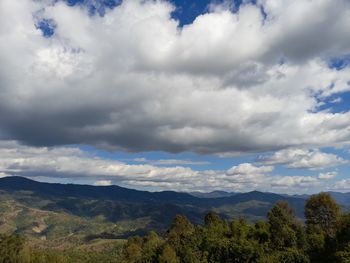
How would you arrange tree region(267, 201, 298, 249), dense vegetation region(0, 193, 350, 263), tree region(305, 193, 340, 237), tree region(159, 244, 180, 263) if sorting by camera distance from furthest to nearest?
tree region(305, 193, 340, 237), tree region(159, 244, 180, 263), tree region(267, 201, 298, 249), dense vegetation region(0, 193, 350, 263)

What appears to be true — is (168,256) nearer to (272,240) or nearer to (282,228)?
(272,240)

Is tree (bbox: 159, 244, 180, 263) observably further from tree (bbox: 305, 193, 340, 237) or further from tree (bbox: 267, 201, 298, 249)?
tree (bbox: 305, 193, 340, 237)

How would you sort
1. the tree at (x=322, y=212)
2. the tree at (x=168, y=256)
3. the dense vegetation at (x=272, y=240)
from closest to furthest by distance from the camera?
the dense vegetation at (x=272, y=240)
the tree at (x=168, y=256)
the tree at (x=322, y=212)

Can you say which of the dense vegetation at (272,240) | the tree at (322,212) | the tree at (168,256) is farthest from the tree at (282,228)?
the tree at (168,256)

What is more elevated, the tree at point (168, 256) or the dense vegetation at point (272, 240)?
the dense vegetation at point (272, 240)

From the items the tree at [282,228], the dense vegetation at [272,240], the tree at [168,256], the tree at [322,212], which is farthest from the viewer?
the tree at [322,212]

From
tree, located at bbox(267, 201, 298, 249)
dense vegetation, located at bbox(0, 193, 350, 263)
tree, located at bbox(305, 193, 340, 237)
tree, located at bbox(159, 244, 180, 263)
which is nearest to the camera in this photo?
dense vegetation, located at bbox(0, 193, 350, 263)

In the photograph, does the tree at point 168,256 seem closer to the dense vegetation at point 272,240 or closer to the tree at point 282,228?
the dense vegetation at point 272,240

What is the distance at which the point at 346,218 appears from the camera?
457ft

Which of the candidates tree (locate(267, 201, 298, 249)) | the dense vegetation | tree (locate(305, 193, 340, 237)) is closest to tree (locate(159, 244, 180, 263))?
the dense vegetation

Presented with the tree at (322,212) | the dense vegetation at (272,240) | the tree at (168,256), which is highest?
the tree at (322,212)

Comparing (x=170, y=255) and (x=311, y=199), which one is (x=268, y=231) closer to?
(x=311, y=199)

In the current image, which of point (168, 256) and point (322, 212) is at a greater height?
point (322, 212)

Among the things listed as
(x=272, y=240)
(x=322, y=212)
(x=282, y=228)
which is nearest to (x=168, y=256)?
(x=272, y=240)
